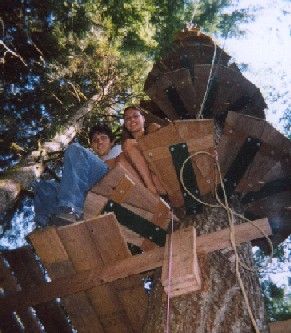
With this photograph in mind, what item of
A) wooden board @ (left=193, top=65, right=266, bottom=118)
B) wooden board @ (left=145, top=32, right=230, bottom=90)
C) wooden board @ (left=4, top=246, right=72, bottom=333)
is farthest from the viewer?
wooden board @ (left=145, top=32, right=230, bottom=90)

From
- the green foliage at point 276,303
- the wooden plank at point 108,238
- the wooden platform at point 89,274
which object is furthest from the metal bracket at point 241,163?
the green foliage at point 276,303

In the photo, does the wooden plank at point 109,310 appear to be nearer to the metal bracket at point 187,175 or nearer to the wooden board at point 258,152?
the metal bracket at point 187,175

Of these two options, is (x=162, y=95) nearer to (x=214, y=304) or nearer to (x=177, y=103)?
(x=177, y=103)

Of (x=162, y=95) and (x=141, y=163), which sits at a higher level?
(x=162, y=95)

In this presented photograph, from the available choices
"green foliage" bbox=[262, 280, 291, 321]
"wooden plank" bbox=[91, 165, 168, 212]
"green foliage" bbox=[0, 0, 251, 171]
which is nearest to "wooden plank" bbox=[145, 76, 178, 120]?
"wooden plank" bbox=[91, 165, 168, 212]

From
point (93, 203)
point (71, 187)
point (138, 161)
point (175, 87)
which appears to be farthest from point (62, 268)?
point (175, 87)

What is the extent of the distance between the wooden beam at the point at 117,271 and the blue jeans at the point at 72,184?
66 centimetres

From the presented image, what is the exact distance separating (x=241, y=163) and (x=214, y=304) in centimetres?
169

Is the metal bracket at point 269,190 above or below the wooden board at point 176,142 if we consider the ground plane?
below

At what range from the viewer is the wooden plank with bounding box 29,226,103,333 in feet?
11.2

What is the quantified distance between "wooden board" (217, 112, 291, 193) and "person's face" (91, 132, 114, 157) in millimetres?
1825

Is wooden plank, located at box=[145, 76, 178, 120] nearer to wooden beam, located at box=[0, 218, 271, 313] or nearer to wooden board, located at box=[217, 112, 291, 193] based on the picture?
wooden board, located at box=[217, 112, 291, 193]

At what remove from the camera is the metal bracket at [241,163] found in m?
3.99

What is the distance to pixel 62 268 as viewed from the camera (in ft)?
12.2
